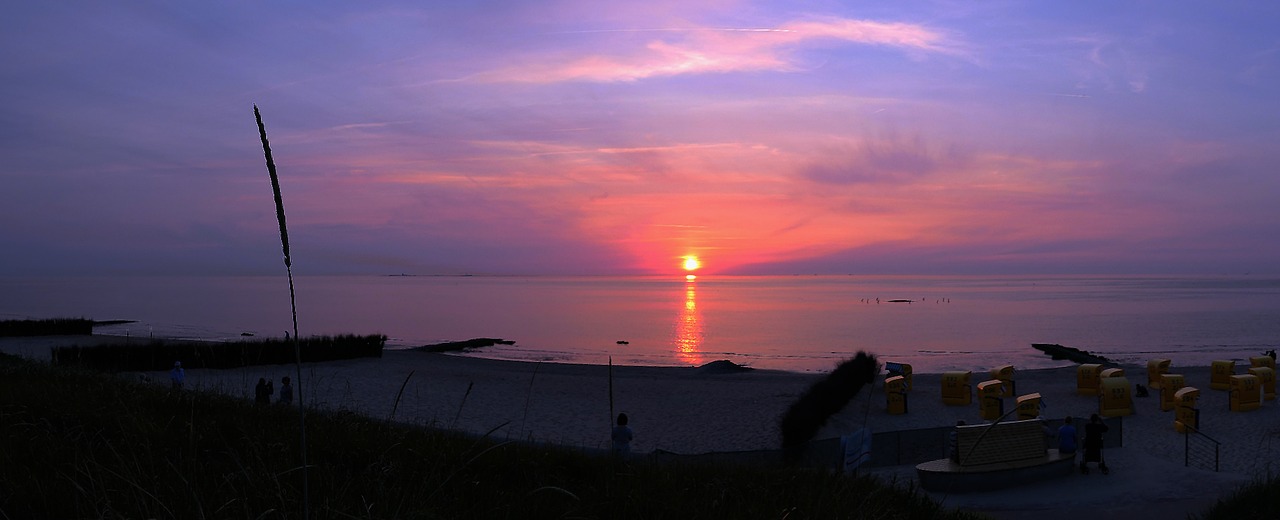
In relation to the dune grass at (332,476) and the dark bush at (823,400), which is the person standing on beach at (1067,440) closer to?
the dark bush at (823,400)

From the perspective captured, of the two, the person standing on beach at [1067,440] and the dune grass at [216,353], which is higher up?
the dune grass at [216,353]

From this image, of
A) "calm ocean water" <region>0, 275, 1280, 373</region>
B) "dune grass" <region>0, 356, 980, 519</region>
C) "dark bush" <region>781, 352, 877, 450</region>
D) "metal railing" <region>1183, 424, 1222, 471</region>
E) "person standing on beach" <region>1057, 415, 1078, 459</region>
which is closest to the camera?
"dune grass" <region>0, 356, 980, 519</region>

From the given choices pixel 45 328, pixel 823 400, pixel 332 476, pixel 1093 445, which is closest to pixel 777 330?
pixel 823 400

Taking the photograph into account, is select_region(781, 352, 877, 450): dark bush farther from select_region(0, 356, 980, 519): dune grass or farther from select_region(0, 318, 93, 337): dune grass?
select_region(0, 318, 93, 337): dune grass

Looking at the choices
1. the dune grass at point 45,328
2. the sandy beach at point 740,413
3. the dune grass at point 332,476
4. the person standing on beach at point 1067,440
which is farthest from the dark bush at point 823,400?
the dune grass at point 45,328

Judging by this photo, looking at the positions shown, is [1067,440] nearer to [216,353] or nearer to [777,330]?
[216,353]

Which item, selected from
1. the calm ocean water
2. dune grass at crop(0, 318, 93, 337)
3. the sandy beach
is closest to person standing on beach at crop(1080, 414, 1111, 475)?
the sandy beach

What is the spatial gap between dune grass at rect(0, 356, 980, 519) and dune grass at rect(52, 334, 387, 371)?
21033 mm

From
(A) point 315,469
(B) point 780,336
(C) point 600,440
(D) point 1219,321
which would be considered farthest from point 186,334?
(D) point 1219,321

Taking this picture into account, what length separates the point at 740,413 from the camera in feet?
78.0

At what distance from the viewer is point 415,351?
47281mm

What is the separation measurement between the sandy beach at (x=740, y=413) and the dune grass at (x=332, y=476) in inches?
70.6

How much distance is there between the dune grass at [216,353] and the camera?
27.9 m

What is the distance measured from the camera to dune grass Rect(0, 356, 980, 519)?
10.3ft
